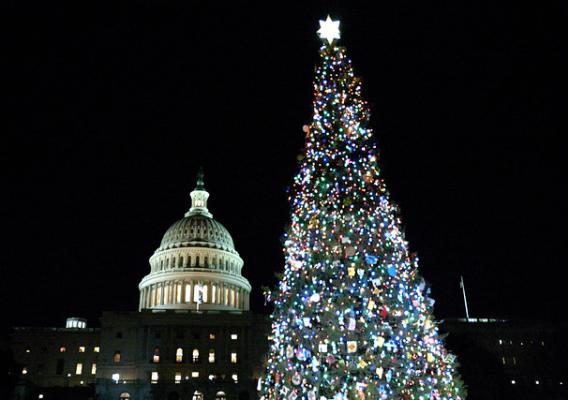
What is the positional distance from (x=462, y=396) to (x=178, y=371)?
202 feet

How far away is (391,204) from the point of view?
19656mm

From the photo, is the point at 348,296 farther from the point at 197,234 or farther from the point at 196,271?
the point at 197,234

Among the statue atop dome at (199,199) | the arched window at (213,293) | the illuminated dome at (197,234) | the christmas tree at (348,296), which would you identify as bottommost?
the christmas tree at (348,296)

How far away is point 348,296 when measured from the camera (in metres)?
17.1

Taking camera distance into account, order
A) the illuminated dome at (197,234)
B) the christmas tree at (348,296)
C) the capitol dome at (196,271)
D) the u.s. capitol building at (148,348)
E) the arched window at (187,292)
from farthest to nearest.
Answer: the illuminated dome at (197,234), the capitol dome at (196,271), the arched window at (187,292), the u.s. capitol building at (148,348), the christmas tree at (348,296)

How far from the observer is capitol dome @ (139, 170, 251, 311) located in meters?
92.2

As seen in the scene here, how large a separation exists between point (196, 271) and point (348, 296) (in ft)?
260

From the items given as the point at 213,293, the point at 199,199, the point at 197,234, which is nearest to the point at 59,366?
the point at 213,293

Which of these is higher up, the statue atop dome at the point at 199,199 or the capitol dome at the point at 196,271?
the statue atop dome at the point at 199,199

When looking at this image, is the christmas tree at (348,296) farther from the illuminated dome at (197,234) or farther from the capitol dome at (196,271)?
the illuminated dome at (197,234)

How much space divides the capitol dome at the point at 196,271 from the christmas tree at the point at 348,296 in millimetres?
73193

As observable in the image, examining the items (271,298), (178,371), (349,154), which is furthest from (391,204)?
(178,371)

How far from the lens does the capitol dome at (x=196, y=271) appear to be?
92.2 m

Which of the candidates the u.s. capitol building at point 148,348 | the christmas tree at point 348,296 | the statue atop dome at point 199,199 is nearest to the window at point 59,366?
the u.s. capitol building at point 148,348
